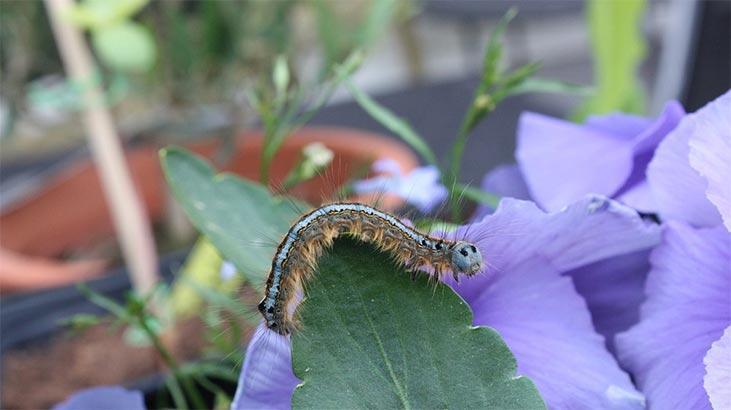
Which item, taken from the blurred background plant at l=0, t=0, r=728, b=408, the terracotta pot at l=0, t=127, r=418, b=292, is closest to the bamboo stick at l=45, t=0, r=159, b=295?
the blurred background plant at l=0, t=0, r=728, b=408

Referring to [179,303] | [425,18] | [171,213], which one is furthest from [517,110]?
[425,18]

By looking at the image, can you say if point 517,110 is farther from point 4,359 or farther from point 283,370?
point 283,370

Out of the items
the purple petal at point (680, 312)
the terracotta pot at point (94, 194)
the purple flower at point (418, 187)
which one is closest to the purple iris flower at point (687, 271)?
the purple petal at point (680, 312)

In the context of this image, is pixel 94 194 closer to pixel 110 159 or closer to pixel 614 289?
pixel 110 159

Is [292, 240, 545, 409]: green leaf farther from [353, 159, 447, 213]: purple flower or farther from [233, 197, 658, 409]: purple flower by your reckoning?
[353, 159, 447, 213]: purple flower

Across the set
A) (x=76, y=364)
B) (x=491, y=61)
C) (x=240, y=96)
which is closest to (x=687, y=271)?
(x=491, y=61)
